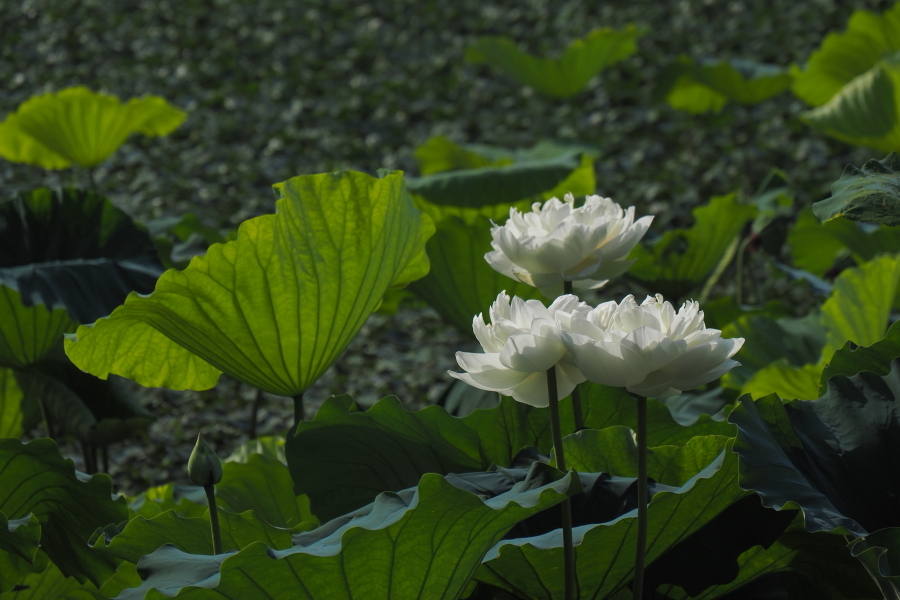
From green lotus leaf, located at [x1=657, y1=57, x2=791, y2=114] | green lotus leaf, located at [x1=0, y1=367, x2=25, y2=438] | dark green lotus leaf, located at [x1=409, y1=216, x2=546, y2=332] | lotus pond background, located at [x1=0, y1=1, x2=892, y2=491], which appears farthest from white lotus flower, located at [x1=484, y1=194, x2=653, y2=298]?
green lotus leaf, located at [x1=657, y1=57, x2=791, y2=114]

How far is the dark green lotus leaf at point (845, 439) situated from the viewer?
672 mm

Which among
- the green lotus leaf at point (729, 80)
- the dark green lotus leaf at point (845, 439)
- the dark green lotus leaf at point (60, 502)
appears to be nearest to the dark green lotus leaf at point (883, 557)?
the dark green lotus leaf at point (845, 439)

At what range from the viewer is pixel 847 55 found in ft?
7.27

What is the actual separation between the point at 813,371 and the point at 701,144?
7.06 ft

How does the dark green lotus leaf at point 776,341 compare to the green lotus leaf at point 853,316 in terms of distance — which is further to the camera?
the dark green lotus leaf at point 776,341

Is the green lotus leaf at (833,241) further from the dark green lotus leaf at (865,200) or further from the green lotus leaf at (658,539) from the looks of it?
the green lotus leaf at (658,539)

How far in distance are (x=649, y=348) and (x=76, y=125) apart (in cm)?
169

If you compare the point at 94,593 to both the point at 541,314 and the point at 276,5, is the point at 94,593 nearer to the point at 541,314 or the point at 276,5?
the point at 541,314

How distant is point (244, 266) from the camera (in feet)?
2.97

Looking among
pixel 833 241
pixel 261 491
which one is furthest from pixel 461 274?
pixel 833 241

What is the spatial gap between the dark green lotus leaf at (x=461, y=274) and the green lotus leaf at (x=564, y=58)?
4.71 ft

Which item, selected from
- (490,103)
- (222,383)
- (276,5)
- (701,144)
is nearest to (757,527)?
(222,383)

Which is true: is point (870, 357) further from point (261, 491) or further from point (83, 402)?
point (83, 402)

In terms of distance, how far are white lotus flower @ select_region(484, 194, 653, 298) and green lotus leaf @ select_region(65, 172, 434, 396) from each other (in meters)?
0.19
